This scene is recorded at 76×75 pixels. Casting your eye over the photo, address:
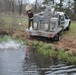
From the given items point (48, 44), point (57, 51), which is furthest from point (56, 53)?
point (48, 44)

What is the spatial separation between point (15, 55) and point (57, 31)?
22.7 ft

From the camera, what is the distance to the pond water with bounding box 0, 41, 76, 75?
13.3 metres

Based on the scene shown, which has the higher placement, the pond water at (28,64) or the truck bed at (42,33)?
the pond water at (28,64)

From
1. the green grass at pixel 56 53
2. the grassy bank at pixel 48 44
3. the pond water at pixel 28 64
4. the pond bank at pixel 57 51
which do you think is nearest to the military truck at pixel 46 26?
the grassy bank at pixel 48 44

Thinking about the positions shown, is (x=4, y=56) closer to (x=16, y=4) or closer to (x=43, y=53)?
(x=43, y=53)

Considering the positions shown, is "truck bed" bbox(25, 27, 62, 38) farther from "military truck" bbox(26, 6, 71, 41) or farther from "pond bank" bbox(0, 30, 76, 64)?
"pond bank" bbox(0, 30, 76, 64)

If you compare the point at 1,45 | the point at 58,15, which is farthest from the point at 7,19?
the point at 1,45

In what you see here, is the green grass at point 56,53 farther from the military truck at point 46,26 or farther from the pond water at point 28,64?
the military truck at point 46,26

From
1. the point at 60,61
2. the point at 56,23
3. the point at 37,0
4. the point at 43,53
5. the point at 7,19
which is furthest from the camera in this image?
the point at 37,0

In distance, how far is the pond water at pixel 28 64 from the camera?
13.3 meters

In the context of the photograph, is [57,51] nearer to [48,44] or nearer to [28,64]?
[48,44]

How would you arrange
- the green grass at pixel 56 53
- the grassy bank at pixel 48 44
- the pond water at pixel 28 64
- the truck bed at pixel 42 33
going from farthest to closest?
the truck bed at pixel 42 33
the grassy bank at pixel 48 44
the green grass at pixel 56 53
the pond water at pixel 28 64

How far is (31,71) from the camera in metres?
13.4

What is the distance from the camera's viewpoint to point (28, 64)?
1491cm
